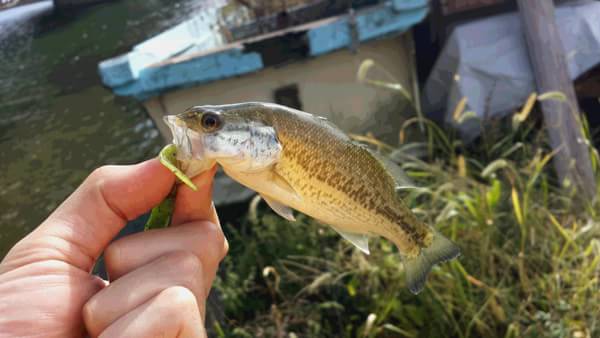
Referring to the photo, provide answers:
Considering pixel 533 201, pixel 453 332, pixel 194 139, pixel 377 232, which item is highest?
pixel 194 139

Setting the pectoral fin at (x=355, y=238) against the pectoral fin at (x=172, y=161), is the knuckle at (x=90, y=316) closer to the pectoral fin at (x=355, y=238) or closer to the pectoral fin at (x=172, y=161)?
the pectoral fin at (x=172, y=161)

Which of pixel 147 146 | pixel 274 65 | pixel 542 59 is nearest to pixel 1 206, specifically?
pixel 147 146

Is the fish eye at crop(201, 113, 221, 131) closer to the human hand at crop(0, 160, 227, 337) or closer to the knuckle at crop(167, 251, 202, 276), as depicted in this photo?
the human hand at crop(0, 160, 227, 337)

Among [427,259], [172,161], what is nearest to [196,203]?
[172,161]

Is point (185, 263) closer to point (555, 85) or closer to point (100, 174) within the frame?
point (100, 174)

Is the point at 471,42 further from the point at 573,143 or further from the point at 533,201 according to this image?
the point at 533,201

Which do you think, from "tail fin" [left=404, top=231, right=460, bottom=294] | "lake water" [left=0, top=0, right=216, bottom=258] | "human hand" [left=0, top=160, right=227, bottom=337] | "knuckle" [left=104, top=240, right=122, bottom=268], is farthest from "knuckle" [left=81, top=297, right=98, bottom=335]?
"lake water" [left=0, top=0, right=216, bottom=258]

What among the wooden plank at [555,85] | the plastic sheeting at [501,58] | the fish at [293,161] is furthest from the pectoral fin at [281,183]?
the plastic sheeting at [501,58]
